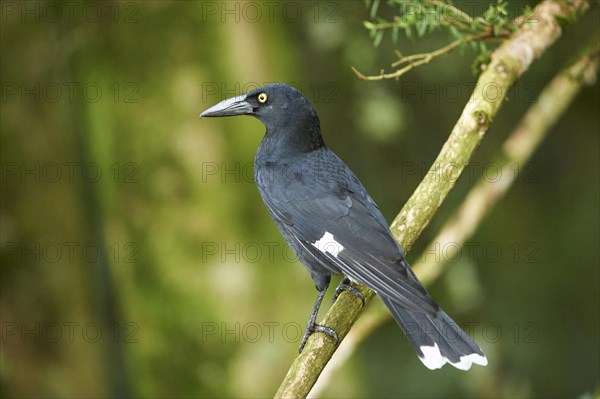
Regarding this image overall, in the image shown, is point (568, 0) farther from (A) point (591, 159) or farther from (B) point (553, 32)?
(A) point (591, 159)

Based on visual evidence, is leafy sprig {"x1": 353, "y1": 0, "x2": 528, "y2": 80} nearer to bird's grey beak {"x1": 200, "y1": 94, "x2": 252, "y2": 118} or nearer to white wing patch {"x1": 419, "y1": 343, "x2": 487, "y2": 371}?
bird's grey beak {"x1": 200, "y1": 94, "x2": 252, "y2": 118}

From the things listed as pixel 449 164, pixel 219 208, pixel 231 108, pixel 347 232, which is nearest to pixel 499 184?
pixel 449 164

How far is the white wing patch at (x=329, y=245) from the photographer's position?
2.59 meters

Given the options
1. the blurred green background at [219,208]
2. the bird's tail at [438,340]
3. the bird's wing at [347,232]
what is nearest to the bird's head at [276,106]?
the bird's wing at [347,232]

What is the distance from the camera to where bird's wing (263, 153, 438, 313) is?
2.38 m

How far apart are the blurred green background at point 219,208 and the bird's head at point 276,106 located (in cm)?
52

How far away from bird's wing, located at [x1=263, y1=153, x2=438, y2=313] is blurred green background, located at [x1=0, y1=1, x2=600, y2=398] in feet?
2.34

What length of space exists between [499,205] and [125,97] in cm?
234

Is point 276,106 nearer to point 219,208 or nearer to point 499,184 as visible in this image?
point 219,208

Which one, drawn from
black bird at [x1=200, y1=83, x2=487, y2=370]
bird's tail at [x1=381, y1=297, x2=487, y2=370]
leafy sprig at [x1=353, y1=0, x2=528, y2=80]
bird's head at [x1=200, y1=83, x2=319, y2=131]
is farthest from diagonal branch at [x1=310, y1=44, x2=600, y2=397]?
bird's head at [x1=200, y1=83, x2=319, y2=131]

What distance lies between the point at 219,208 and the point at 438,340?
1.44 meters

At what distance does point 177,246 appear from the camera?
11.6 feet

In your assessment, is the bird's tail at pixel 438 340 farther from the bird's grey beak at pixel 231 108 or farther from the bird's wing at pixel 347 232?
the bird's grey beak at pixel 231 108

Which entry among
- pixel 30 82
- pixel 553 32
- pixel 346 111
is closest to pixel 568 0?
pixel 553 32
